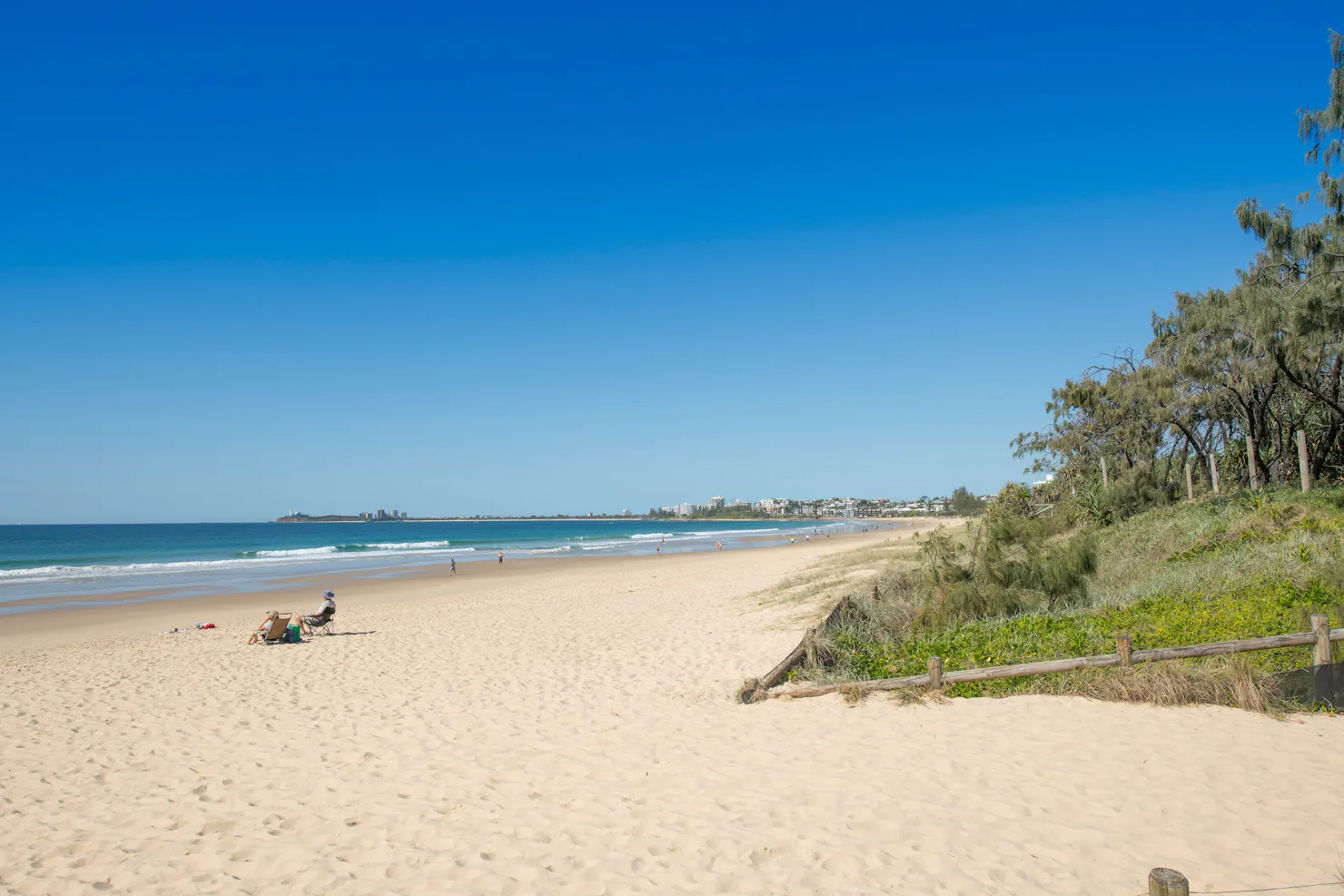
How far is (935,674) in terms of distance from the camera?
28.6 feet

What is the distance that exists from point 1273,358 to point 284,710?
18745mm

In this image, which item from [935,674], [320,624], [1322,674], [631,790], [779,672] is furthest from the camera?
[320,624]

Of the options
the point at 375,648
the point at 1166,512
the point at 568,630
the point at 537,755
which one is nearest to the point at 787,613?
the point at 568,630

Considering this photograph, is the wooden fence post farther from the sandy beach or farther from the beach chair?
the beach chair

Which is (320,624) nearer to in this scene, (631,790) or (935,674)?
(631,790)

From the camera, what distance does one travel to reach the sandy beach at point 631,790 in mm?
5281

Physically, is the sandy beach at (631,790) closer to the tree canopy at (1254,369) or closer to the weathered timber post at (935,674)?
the weathered timber post at (935,674)

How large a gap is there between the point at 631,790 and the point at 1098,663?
17.0 feet

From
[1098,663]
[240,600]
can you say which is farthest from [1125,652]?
[240,600]

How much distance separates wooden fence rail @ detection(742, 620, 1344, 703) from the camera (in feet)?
25.3

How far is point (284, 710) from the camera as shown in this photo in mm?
9984

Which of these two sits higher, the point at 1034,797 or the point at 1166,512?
the point at 1166,512

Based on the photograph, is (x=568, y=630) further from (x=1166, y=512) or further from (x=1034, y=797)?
(x=1166, y=512)

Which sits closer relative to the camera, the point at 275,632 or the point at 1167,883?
the point at 1167,883
